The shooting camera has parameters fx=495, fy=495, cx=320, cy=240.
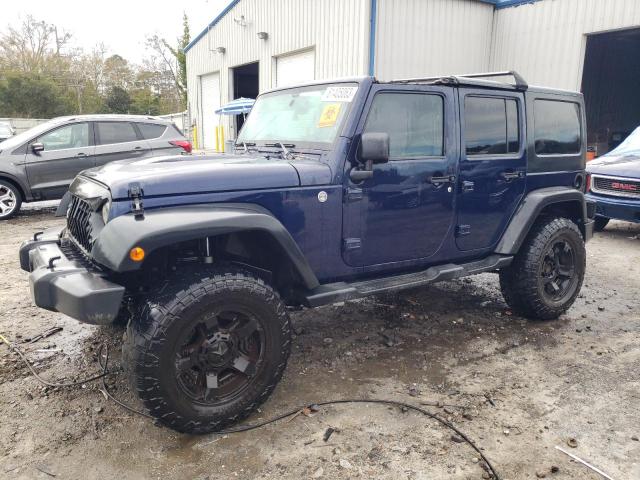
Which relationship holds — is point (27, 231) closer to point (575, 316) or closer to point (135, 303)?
point (135, 303)

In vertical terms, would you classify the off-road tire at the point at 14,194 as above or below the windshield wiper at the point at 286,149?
below

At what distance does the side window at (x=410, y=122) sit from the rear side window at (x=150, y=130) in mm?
6618

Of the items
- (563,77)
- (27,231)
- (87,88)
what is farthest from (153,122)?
(87,88)

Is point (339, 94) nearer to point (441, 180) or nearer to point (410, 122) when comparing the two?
point (410, 122)

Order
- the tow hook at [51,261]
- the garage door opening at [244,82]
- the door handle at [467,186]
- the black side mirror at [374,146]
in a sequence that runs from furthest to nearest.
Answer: the garage door opening at [244,82], the door handle at [467,186], the black side mirror at [374,146], the tow hook at [51,261]

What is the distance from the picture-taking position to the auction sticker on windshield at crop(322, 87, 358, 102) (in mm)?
3186

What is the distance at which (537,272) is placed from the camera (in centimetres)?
407

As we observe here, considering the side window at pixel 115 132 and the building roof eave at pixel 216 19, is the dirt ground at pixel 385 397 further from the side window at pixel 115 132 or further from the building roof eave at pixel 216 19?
the building roof eave at pixel 216 19

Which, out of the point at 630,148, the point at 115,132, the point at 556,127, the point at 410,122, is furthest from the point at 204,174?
the point at 630,148

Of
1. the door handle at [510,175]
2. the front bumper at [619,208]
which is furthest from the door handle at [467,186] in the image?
the front bumper at [619,208]

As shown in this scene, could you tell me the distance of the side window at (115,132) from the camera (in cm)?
845

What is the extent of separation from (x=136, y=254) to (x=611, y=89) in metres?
23.5

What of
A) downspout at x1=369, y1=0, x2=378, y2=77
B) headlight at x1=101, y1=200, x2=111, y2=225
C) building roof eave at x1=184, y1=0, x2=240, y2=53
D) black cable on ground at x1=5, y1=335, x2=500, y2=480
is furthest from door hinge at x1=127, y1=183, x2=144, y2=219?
building roof eave at x1=184, y1=0, x2=240, y2=53

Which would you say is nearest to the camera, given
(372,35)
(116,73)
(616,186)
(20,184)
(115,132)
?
(616,186)
